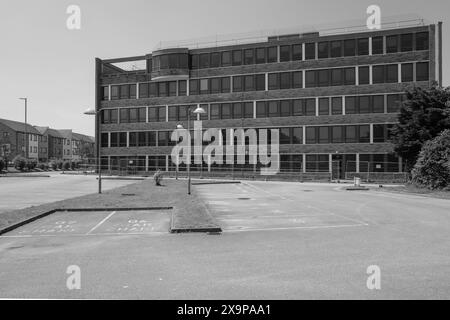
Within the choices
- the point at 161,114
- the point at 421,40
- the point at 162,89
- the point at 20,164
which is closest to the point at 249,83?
the point at 162,89

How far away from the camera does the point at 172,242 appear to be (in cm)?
1000

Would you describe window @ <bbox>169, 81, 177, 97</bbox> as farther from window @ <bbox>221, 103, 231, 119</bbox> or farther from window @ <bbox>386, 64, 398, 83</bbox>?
window @ <bbox>386, 64, 398, 83</bbox>

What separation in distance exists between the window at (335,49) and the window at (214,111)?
16035mm

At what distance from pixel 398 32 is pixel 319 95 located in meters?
11.3

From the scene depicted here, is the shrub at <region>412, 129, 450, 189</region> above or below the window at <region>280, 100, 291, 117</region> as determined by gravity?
below

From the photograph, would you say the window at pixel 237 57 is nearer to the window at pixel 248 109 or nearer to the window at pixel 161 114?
the window at pixel 248 109

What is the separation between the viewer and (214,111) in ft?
180

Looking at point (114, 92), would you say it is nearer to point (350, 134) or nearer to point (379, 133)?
point (350, 134)

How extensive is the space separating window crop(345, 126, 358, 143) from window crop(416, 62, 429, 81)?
8.91 m

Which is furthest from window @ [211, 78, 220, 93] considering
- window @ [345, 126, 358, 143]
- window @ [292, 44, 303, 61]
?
window @ [345, 126, 358, 143]

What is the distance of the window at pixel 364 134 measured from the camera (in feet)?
157

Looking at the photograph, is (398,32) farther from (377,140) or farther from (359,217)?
(359,217)

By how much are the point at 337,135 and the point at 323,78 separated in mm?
7284

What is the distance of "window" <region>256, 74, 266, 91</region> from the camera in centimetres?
5266
